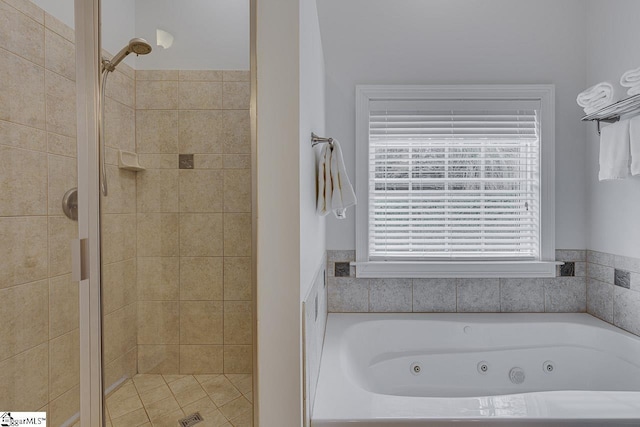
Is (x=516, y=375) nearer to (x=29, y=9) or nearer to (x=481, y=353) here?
(x=481, y=353)

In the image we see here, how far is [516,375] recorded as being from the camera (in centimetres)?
205

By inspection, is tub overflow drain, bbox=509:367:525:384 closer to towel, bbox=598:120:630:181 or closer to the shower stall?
towel, bbox=598:120:630:181

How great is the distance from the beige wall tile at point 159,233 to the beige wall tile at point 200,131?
0.75 ft

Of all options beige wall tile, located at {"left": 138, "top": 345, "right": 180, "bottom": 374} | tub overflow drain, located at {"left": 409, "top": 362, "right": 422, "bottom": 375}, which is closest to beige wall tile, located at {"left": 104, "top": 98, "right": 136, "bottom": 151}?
beige wall tile, located at {"left": 138, "top": 345, "right": 180, "bottom": 374}

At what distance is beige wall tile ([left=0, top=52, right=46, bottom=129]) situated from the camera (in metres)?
0.92

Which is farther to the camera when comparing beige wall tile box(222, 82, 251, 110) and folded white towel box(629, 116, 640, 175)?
folded white towel box(629, 116, 640, 175)

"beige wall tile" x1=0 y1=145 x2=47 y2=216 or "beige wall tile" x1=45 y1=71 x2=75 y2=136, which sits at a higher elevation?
"beige wall tile" x1=45 y1=71 x2=75 y2=136

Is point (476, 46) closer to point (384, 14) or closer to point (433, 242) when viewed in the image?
point (384, 14)

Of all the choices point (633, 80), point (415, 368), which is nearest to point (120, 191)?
point (415, 368)

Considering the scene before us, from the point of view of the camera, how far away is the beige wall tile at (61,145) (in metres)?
1.00

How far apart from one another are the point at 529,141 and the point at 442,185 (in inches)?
25.5

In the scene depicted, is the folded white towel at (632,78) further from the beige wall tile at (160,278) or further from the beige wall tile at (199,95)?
the beige wall tile at (160,278)

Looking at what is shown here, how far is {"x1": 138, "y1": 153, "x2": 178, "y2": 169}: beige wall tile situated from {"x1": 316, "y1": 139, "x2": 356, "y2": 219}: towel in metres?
0.65

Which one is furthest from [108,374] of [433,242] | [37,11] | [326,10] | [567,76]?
[567,76]
